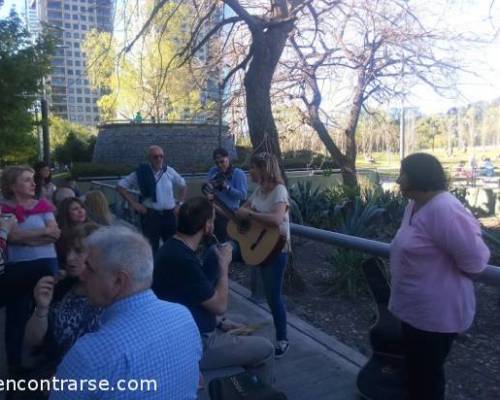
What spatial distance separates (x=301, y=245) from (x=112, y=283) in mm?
6081

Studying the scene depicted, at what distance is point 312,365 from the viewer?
3672 millimetres

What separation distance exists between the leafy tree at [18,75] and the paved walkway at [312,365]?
8752mm

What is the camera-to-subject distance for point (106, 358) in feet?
4.99

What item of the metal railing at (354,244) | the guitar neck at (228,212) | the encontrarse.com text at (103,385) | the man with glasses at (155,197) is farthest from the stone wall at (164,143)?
the encontrarse.com text at (103,385)

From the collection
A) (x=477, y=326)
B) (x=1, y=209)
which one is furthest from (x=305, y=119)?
(x=1, y=209)

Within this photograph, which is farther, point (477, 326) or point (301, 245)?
point (301, 245)

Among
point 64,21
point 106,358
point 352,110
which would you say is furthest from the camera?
point 352,110

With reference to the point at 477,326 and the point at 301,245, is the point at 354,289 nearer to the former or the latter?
the point at 477,326

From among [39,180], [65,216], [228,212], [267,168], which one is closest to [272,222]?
[267,168]

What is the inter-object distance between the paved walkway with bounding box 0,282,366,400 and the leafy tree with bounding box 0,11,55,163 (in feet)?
28.7

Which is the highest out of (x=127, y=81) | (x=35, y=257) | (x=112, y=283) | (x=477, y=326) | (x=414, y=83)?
(x=127, y=81)

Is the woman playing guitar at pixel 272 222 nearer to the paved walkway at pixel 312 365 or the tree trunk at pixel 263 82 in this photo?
the paved walkway at pixel 312 365

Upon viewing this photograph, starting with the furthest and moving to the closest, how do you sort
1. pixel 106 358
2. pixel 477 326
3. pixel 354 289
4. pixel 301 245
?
pixel 301 245, pixel 354 289, pixel 477 326, pixel 106 358

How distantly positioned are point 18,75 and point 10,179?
30.2 ft
